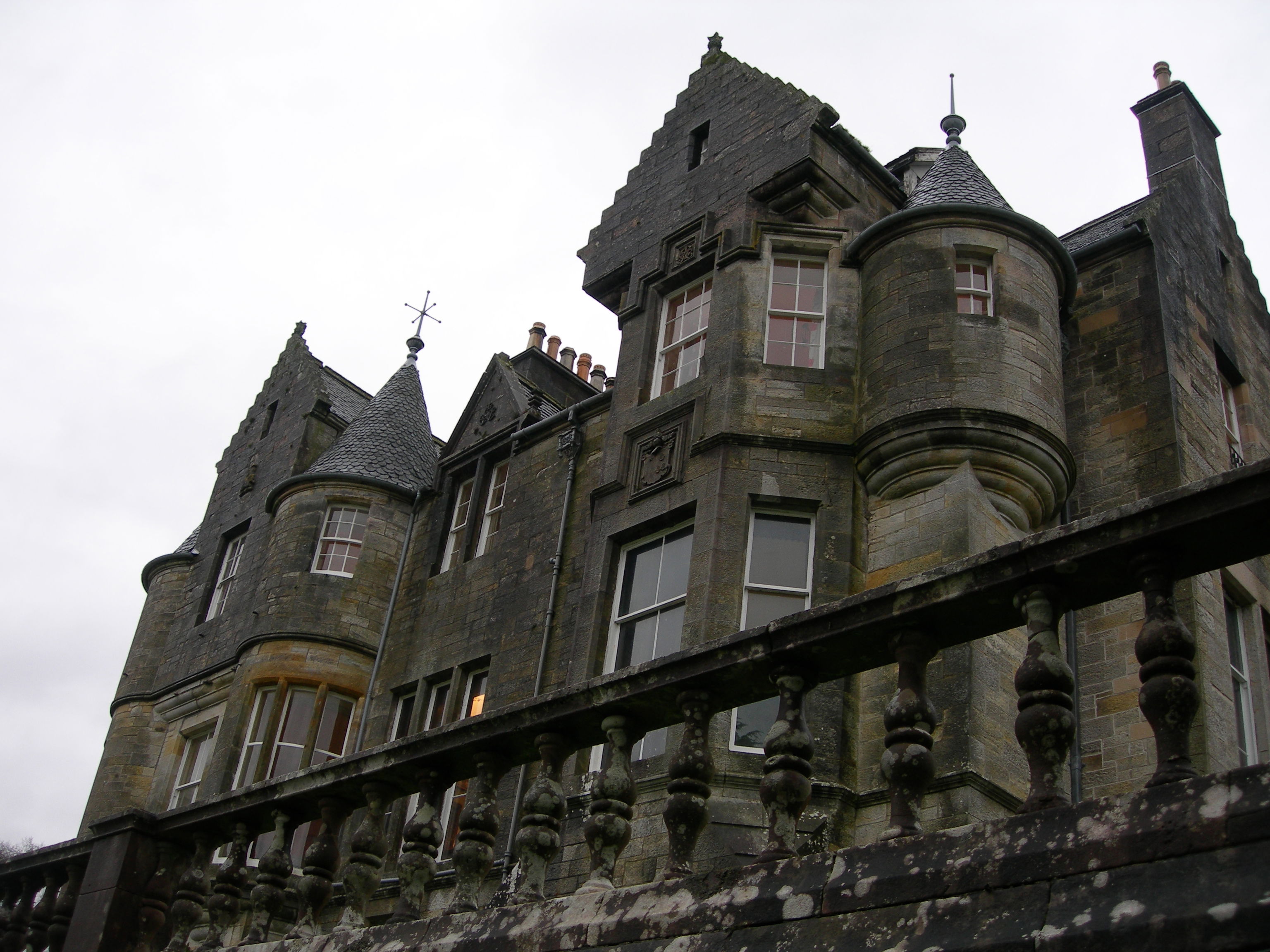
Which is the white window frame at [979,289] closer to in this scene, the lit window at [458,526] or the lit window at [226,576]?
the lit window at [458,526]

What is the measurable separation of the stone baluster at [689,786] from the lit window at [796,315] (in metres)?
9.04

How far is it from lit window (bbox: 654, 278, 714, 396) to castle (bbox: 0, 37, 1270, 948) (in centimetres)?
5

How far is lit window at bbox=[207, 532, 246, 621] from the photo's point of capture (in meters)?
22.3

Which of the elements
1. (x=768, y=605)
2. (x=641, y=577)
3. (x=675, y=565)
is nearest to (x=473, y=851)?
(x=768, y=605)

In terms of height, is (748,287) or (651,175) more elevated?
(651,175)

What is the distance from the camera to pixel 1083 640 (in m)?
12.5

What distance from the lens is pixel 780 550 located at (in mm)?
12875

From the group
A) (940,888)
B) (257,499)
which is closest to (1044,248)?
(940,888)

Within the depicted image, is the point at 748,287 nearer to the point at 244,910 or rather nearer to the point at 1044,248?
the point at 1044,248

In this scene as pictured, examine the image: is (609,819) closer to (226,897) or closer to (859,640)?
(859,640)

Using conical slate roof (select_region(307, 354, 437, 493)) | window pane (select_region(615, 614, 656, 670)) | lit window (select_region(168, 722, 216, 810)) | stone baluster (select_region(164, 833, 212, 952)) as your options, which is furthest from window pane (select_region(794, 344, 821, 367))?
lit window (select_region(168, 722, 216, 810))

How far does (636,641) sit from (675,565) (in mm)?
910

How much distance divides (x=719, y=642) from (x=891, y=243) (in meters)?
9.52

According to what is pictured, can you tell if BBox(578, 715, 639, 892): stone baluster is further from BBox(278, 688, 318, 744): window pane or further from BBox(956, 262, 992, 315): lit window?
BBox(278, 688, 318, 744): window pane
